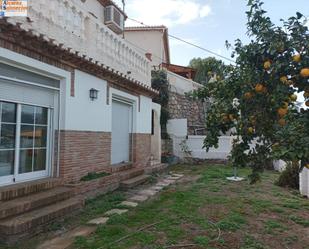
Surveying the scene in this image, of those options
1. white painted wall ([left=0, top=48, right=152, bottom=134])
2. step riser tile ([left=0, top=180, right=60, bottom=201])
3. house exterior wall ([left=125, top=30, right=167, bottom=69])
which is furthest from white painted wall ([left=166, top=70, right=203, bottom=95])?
step riser tile ([left=0, top=180, right=60, bottom=201])

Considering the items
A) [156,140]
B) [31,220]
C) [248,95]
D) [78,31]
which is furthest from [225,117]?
[156,140]

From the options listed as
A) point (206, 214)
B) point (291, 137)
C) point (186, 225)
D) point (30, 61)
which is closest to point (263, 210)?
point (206, 214)

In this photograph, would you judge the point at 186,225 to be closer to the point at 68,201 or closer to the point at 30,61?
the point at 68,201

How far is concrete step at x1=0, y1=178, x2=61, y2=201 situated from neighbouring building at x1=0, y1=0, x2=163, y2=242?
2 cm

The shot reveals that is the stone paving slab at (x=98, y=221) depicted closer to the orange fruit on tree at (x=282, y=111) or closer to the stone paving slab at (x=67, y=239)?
the stone paving slab at (x=67, y=239)

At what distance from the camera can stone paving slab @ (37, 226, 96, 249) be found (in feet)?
16.1

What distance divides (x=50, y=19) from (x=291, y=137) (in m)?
5.95

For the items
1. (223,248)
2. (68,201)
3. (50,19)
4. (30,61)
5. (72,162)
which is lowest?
(223,248)

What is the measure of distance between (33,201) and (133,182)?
14.2 feet

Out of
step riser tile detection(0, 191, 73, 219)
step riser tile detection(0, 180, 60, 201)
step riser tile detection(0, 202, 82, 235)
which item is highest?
step riser tile detection(0, 180, 60, 201)

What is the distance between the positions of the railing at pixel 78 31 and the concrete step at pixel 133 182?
3.74 m

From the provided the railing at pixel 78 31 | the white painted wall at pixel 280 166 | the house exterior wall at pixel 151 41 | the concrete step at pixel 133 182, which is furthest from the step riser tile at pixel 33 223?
the house exterior wall at pixel 151 41

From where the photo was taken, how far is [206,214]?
271 inches

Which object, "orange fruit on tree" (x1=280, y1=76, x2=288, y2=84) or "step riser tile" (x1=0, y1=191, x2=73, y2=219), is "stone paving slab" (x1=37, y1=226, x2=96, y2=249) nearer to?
"step riser tile" (x1=0, y1=191, x2=73, y2=219)
